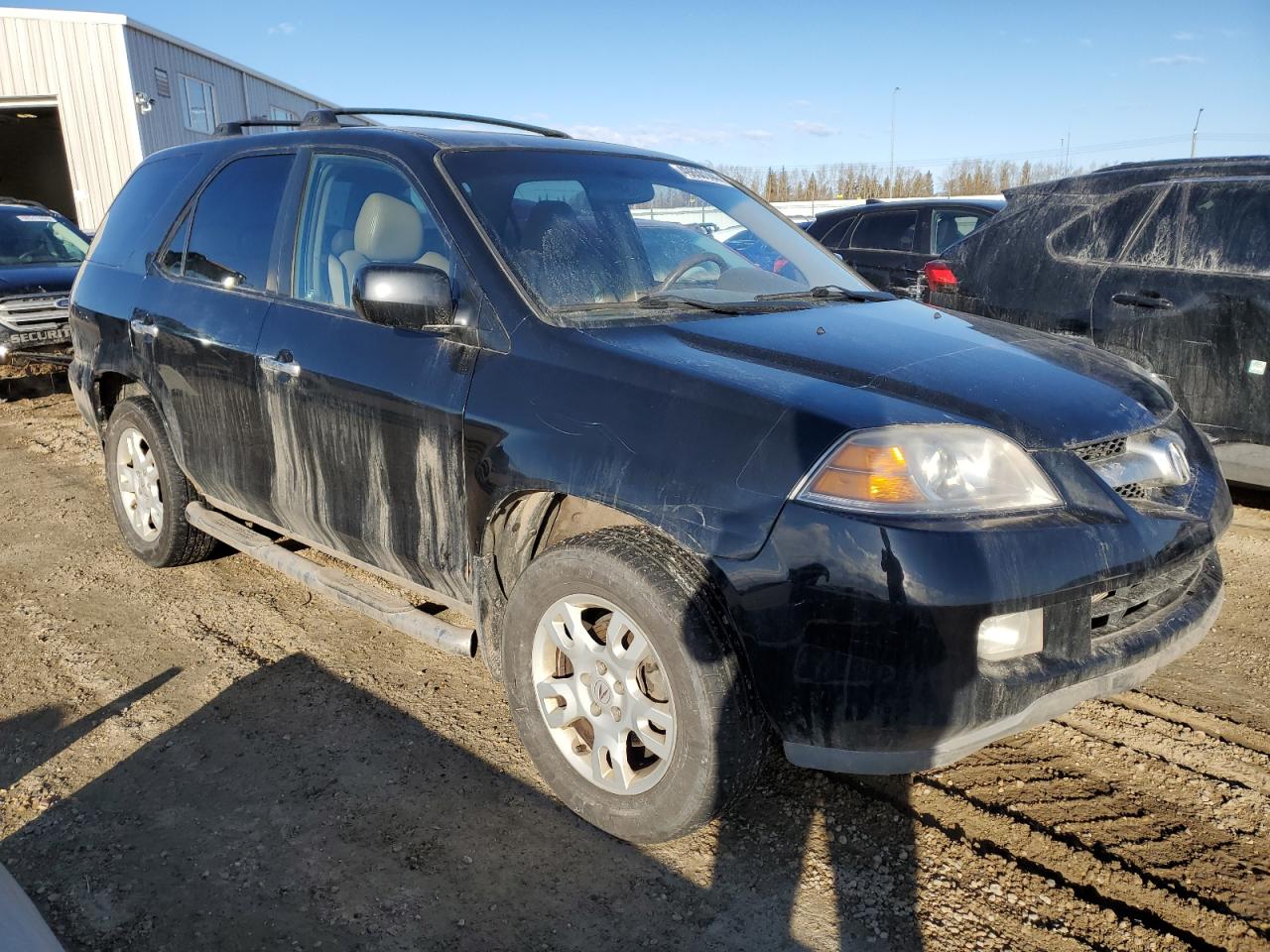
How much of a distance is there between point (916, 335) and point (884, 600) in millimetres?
1141

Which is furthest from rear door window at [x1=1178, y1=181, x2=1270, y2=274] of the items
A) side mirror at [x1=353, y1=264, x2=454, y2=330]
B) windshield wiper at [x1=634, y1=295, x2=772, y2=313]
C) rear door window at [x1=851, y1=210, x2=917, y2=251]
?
rear door window at [x1=851, y1=210, x2=917, y2=251]

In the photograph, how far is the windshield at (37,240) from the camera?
10.1 metres

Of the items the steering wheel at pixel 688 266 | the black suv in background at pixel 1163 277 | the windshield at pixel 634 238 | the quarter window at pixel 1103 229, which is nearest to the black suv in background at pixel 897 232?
the black suv in background at pixel 1163 277

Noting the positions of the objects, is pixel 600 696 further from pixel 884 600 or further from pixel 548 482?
pixel 884 600

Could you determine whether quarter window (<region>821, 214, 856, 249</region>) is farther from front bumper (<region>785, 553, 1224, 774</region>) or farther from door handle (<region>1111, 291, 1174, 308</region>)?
front bumper (<region>785, 553, 1224, 774</region>)

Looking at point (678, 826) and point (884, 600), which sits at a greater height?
point (884, 600)

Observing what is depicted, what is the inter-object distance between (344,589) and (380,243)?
3.95 ft

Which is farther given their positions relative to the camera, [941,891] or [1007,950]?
[941,891]

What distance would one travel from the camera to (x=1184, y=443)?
2.83m

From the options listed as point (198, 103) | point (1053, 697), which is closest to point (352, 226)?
point (1053, 697)

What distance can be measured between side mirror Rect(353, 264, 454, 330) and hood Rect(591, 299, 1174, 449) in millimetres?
483

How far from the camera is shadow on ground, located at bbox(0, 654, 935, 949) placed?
2283 millimetres

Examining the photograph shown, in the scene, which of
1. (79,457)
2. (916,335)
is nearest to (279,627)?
(916,335)

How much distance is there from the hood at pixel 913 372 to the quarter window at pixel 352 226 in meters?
0.84
